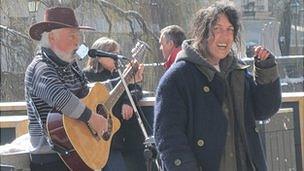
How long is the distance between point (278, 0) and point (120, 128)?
96.2ft

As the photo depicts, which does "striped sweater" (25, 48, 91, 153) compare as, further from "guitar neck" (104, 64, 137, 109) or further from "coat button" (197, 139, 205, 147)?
"coat button" (197, 139, 205, 147)

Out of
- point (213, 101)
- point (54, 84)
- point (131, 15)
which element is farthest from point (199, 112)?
point (131, 15)

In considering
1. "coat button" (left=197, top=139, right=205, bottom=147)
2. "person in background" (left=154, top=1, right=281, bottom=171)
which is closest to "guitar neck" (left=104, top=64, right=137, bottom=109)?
"person in background" (left=154, top=1, right=281, bottom=171)

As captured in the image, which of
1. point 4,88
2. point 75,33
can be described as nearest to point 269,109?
point 75,33

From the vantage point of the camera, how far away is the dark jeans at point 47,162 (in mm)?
4164

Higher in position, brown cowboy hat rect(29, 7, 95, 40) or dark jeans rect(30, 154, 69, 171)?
brown cowboy hat rect(29, 7, 95, 40)

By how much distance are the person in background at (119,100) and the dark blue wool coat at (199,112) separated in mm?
1717

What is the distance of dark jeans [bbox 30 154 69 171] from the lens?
164 inches

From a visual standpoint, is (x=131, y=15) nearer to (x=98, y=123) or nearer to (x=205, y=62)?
(x=98, y=123)

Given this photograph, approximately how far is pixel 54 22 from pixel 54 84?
53 cm

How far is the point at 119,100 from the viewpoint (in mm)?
5051

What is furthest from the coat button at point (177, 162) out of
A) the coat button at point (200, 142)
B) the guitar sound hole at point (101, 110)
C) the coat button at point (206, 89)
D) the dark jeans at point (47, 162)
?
the guitar sound hole at point (101, 110)

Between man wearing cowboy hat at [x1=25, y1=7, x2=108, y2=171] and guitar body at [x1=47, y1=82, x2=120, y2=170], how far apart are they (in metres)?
0.06

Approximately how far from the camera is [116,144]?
5.07 m
